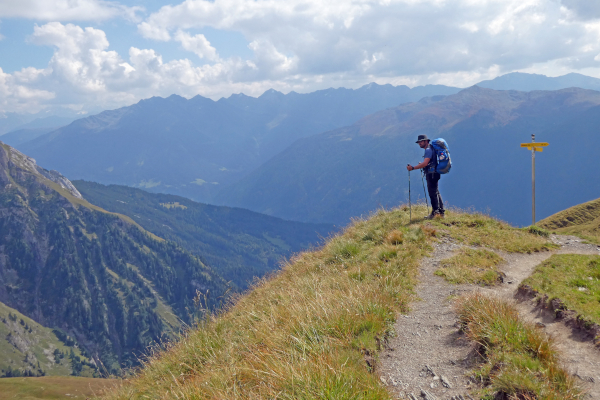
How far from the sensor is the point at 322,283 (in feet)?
28.2

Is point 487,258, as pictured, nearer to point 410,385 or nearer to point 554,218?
point 410,385

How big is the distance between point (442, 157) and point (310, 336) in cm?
1081

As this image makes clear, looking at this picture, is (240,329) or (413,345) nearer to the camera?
(413,345)

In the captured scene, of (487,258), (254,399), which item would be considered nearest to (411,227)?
(487,258)

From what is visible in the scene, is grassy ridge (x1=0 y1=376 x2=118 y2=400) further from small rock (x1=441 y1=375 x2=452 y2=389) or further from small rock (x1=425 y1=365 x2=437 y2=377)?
small rock (x1=441 y1=375 x2=452 y2=389)

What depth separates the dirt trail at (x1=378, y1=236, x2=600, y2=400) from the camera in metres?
4.80

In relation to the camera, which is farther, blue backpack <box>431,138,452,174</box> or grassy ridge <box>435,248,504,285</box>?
blue backpack <box>431,138,452,174</box>

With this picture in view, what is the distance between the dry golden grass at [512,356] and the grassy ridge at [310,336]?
4.51ft

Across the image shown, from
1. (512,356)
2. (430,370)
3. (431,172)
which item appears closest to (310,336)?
(430,370)

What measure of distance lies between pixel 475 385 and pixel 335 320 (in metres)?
2.22

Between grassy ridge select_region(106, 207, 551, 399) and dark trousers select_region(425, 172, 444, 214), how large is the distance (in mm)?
2901

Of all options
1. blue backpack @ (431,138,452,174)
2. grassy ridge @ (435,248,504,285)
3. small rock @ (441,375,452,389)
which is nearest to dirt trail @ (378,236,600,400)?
small rock @ (441,375,452,389)

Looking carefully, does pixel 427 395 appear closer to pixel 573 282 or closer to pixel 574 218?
pixel 573 282

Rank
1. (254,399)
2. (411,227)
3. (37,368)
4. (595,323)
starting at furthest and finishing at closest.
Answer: (37,368) → (411,227) → (595,323) → (254,399)
